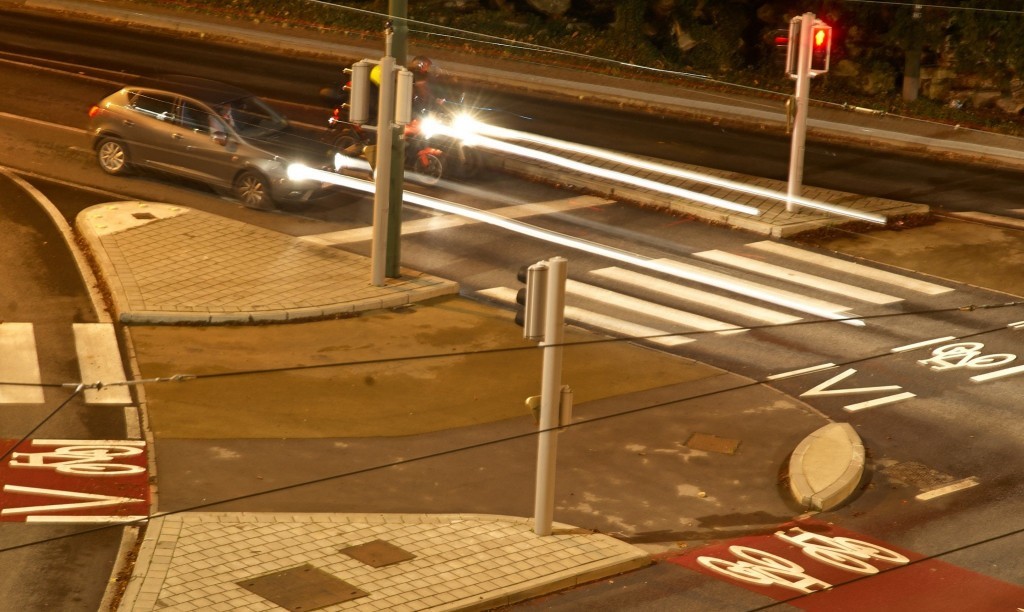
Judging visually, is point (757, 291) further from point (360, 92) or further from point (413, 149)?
point (413, 149)

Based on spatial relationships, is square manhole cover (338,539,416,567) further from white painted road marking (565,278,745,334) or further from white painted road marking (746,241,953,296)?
white painted road marking (746,241,953,296)

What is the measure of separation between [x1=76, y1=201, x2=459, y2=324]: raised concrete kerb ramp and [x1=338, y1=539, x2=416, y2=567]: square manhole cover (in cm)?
631

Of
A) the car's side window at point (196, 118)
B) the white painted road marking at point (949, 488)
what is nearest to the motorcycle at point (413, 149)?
the car's side window at point (196, 118)

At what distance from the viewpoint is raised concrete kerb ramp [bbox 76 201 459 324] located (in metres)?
17.6

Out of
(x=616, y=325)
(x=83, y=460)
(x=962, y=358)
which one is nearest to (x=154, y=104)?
(x=616, y=325)

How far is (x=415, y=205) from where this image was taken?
22406mm

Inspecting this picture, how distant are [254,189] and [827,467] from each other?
11388 millimetres

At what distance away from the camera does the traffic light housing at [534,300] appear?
11.6 m

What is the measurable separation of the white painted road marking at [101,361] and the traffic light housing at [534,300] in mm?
5199

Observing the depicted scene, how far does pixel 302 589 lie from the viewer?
10.9 m

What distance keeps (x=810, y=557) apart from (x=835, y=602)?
3.18 feet

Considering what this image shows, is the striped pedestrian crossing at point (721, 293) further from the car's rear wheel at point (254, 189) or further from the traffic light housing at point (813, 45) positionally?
the car's rear wheel at point (254, 189)

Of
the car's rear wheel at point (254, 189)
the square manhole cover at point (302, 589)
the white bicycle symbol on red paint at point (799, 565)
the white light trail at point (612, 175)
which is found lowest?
the square manhole cover at point (302, 589)

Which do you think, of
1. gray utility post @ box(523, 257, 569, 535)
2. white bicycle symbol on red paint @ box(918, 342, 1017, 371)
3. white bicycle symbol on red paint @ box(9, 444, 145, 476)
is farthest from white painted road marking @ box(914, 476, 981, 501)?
white bicycle symbol on red paint @ box(9, 444, 145, 476)
